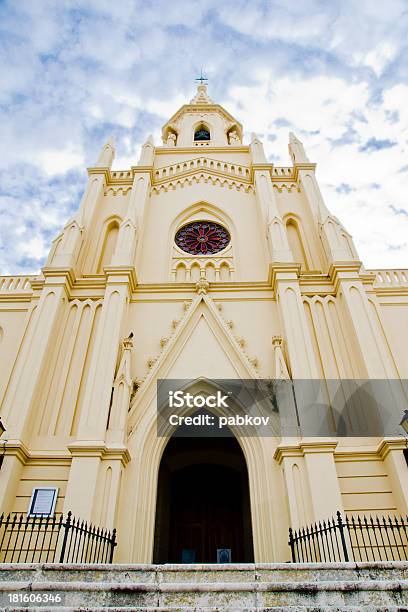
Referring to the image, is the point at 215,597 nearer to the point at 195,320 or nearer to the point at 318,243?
the point at 195,320

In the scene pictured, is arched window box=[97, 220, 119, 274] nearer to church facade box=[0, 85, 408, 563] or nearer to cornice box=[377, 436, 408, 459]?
church facade box=[0, 85, 408, 563]

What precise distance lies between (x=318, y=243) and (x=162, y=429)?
27.7 feet

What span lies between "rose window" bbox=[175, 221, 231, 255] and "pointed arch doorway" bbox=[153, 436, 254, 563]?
6.50m

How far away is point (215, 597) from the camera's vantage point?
4559 millimetres

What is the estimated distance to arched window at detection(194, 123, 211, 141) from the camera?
23938mm

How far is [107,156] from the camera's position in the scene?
18.6 m

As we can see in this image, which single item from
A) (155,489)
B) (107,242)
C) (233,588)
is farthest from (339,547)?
(107,242)

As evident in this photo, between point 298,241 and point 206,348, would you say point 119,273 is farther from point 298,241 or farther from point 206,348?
point 298,241

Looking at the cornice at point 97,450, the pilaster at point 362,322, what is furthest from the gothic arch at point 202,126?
the cornice at point 97,450

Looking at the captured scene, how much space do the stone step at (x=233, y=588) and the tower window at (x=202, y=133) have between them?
73.9ft

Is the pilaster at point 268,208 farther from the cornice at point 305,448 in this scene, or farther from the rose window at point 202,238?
the cornice at point 305,448

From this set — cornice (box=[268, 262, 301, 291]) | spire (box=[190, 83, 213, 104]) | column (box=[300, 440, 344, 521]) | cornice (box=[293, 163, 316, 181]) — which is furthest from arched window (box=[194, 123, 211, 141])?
column (box=[300, 440, 344, 521])

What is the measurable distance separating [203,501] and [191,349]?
5598 mm

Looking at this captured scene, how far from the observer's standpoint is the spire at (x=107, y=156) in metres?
18.0
